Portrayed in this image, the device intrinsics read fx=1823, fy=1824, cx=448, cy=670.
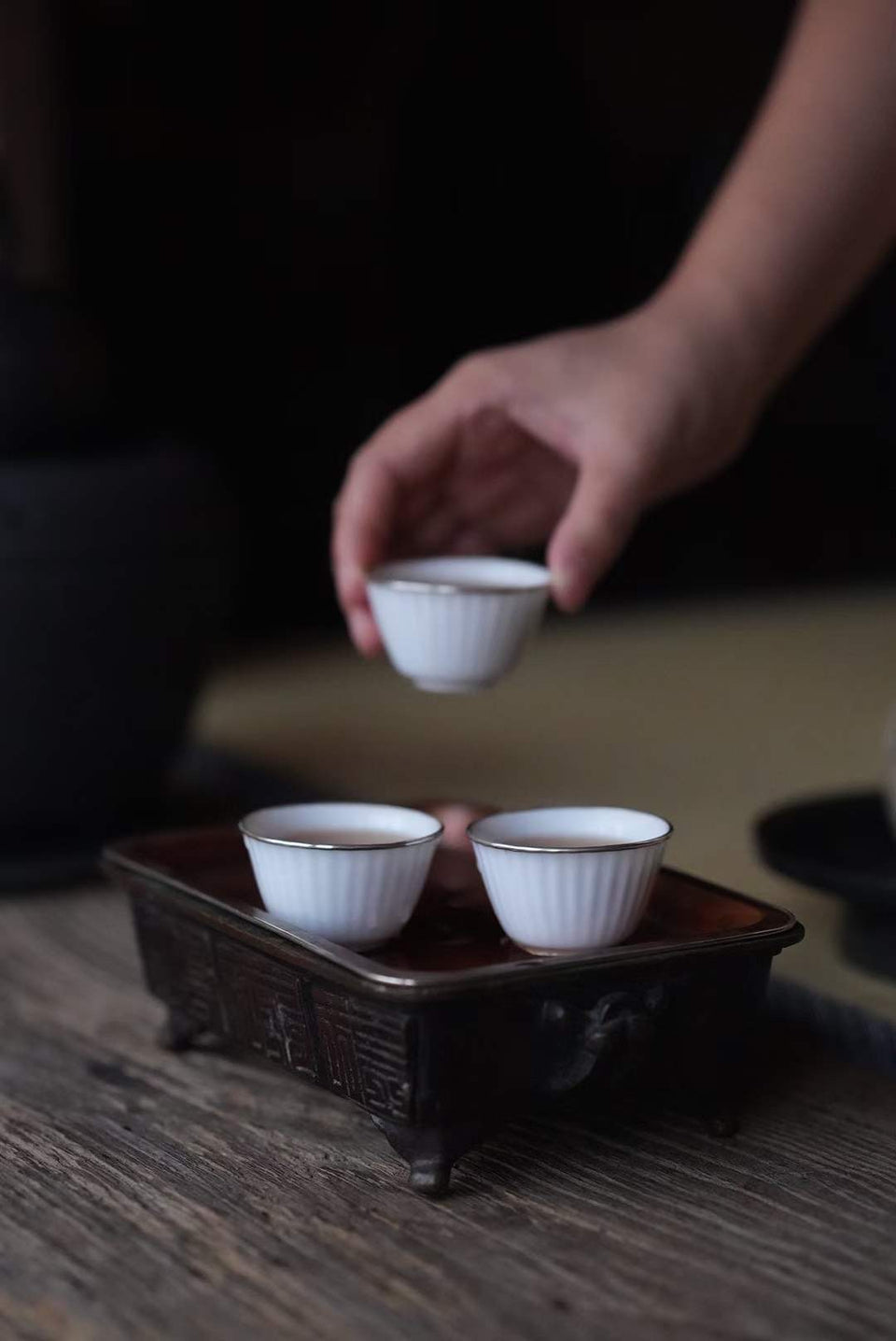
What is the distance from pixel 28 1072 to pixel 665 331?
69cm

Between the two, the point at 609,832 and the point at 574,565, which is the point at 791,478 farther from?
the point at 609,832

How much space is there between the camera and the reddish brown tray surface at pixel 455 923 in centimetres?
90

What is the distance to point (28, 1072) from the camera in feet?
3.76

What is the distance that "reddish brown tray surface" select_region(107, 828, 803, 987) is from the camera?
0.90 meters

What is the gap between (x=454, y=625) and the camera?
3.94 ft

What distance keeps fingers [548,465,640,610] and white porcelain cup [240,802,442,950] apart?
12.2 inches

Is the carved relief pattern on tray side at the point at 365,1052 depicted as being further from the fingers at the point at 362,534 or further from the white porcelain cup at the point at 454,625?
the fingers at the point at 362,534

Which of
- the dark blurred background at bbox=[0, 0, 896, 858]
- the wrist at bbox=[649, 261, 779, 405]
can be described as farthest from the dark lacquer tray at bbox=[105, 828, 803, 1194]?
the dark blurred background at bbox=[0, 0, 896, 858]

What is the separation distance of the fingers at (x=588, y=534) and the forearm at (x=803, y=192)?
0.16 meters

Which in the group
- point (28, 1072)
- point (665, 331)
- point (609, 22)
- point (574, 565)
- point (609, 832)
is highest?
point (609, 22)

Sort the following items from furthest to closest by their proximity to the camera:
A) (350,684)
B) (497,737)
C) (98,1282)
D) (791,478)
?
(791,478)
(350,684)
(497,737)
(98,1282)

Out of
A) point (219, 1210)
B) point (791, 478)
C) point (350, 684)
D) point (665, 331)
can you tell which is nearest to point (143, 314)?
point (350, 684)

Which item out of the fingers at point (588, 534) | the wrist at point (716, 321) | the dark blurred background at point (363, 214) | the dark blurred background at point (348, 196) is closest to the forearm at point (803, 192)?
the wrist at point (716, 321)

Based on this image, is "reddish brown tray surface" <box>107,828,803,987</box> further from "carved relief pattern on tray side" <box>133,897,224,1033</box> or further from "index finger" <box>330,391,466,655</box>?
"index finger" <box>330,391,466,655</box>
